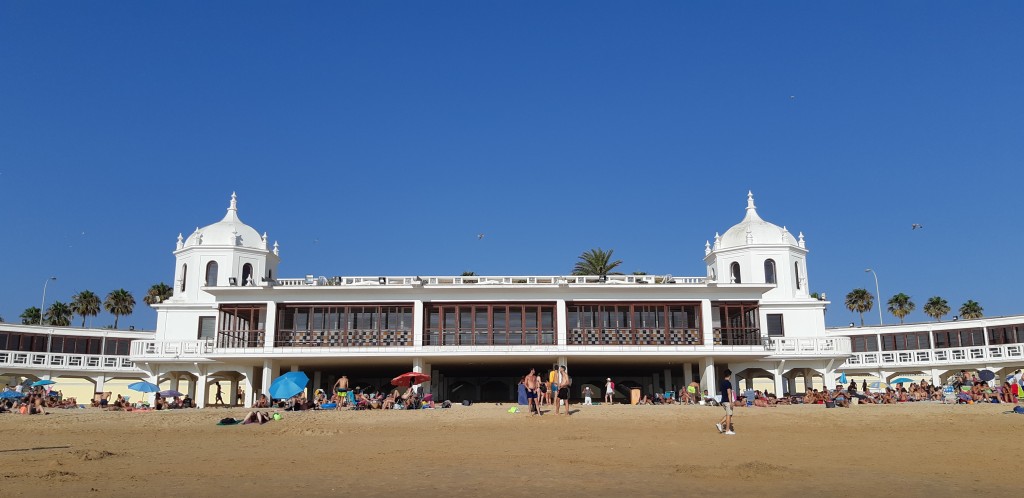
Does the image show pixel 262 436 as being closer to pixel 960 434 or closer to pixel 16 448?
pixel 16 448

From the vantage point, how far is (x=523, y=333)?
34906 millimetres

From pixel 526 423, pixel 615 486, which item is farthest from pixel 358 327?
pixel 615 486

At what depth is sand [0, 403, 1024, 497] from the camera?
12.4 meters

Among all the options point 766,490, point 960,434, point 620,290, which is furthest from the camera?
point 620,290

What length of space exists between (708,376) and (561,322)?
6634mm

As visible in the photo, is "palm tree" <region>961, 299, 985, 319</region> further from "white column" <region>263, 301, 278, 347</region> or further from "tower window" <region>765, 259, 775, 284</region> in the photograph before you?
"white column" <region>263, 301, 278, 347</region>

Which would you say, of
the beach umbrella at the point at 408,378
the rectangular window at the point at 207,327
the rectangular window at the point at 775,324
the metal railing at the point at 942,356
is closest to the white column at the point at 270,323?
the rectangular window at the point at 207,327

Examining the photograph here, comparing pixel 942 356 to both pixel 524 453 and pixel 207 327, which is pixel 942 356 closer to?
pixel 524 453

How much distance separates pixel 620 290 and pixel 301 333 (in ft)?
44.3

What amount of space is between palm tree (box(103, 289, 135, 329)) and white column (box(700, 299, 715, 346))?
54.9 meters

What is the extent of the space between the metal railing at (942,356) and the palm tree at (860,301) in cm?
2239

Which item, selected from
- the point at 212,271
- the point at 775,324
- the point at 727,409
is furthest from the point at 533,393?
the point at 212,271

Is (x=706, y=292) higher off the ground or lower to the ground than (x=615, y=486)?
higher

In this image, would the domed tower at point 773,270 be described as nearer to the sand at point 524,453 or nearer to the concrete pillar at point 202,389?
the sand at point 524,453
